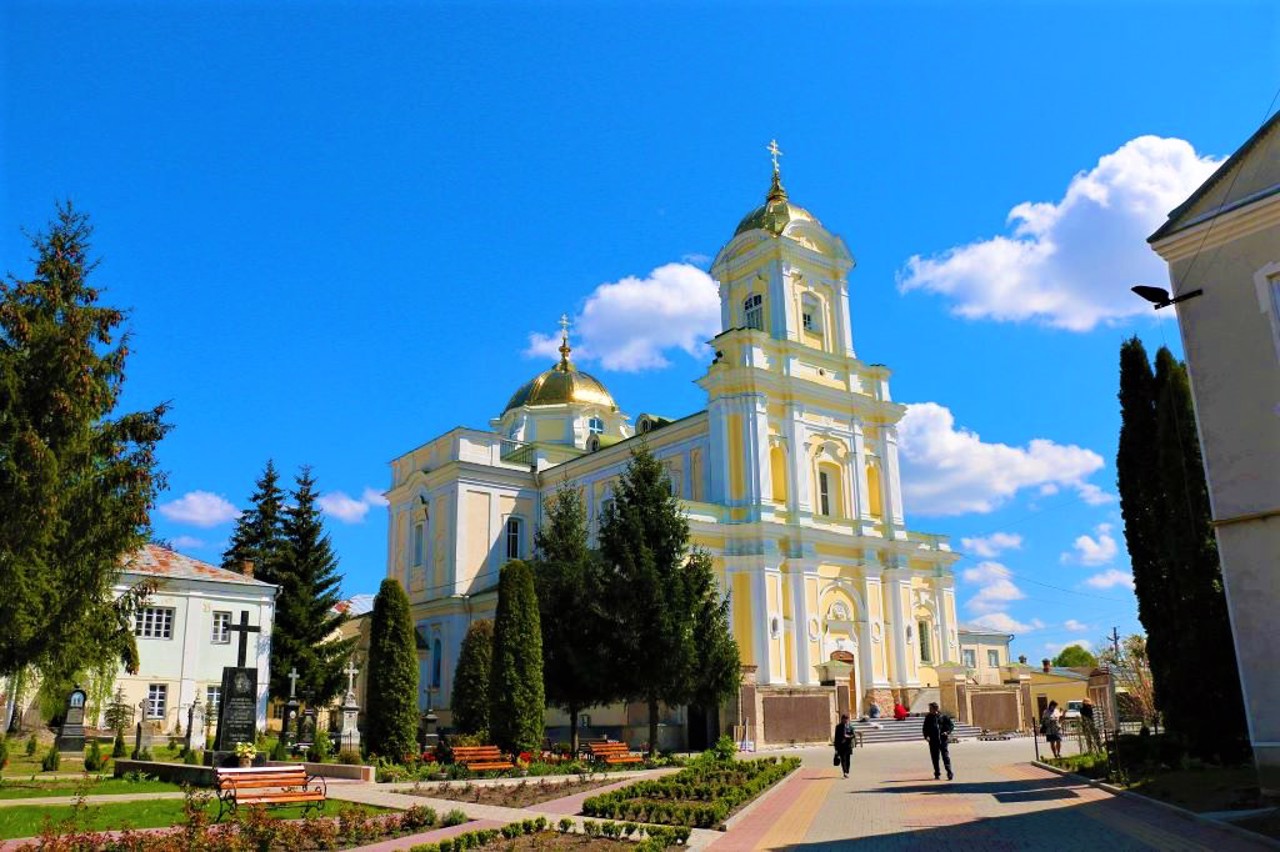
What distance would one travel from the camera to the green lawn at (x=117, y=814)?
1305 centimetres

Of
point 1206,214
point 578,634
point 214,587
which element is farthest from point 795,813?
point 214,587

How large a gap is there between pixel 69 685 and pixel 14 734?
46.9 ft

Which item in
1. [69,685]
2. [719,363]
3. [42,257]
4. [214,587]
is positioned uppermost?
[719,363]

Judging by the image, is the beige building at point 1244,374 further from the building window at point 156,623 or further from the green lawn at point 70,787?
the building window at point 156,623

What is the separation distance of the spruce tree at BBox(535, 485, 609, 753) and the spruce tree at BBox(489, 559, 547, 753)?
65.5 inches

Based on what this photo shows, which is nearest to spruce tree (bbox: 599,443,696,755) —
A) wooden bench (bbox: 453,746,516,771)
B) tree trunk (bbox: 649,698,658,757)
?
tree trunk (bbox: 649,698,658,757)

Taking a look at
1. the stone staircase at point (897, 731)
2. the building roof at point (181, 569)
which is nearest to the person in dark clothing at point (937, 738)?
the stone staircase at point (897, 731)

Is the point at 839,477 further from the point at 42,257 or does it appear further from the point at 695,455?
the point at 42,257

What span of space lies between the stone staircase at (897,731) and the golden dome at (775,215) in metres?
21.1

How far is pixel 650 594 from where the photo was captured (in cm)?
2672

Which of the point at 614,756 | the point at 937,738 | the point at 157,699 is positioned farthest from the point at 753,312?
the point at 157,699

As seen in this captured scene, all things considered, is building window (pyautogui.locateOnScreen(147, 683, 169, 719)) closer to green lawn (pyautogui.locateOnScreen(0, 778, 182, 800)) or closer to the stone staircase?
green lawn (pyautogui.locateOnScreen(0, 778, 182, 800))

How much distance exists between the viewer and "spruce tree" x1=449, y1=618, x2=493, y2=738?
26734 millimetres

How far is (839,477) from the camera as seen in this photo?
42719 mm
